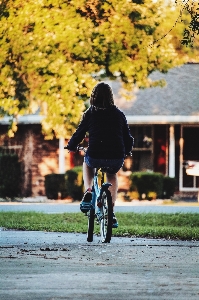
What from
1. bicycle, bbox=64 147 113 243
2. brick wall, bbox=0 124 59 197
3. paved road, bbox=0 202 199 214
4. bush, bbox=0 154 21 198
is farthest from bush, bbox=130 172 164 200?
bicycle, bbox=64 147 113 243

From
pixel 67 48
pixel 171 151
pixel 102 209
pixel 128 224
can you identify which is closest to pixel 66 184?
pixel 171 151

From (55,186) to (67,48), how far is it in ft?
24.3

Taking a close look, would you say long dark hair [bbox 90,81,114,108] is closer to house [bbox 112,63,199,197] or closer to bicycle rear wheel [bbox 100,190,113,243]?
bicycle rear wheel [bbox 100,190,113,243]

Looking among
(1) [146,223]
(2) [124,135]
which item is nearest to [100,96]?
(2) [124,135]

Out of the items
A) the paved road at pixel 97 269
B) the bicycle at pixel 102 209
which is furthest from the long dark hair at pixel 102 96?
the paved road at pixel 97 269

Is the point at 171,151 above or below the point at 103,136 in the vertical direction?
above

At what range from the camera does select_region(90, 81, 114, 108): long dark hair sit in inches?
447

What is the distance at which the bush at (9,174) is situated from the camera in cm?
3117

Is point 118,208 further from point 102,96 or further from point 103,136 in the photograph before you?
point 102,96

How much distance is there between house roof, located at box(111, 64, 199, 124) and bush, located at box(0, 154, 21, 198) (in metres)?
4.17

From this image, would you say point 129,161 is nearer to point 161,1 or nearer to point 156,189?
point 156,189

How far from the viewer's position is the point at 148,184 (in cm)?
2866

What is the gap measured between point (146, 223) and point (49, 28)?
7.90 m

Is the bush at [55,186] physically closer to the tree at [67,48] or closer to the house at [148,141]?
the house at [148,141]
